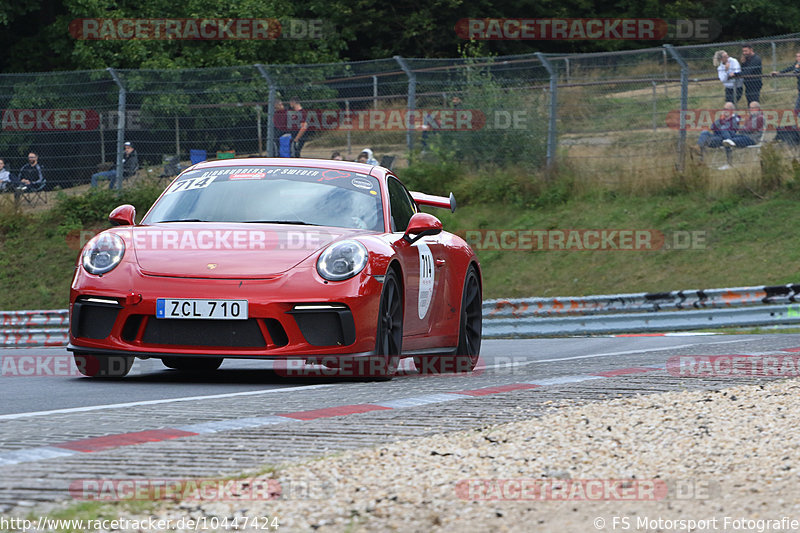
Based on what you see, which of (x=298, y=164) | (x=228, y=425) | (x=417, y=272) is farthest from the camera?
(x=298, y=164)

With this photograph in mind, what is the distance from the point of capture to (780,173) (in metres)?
20.5

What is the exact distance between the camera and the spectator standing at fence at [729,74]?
20094 mm

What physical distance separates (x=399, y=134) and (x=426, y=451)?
17729mm

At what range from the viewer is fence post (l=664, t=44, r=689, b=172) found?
66.0 feet

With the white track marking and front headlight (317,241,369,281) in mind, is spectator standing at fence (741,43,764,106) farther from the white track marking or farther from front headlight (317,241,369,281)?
the white track marking

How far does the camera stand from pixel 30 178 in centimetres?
2269

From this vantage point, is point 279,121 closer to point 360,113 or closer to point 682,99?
point 360,113

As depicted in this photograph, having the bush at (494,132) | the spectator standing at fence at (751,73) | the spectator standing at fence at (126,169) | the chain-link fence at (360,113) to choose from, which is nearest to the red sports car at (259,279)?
the chain-link fence at (360,113)

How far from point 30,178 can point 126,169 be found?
1.75 meters

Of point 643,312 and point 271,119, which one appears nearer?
point 643,312

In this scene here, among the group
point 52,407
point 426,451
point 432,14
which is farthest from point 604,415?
point 432,14

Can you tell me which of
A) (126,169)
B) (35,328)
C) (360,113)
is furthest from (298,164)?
(126,169)

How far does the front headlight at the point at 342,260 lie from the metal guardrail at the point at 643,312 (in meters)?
9.15

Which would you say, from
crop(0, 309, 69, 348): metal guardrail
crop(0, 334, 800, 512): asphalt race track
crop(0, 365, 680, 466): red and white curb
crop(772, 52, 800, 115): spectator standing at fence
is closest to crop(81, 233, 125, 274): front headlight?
crop(0, 334, 800, 512): asphalt race track
